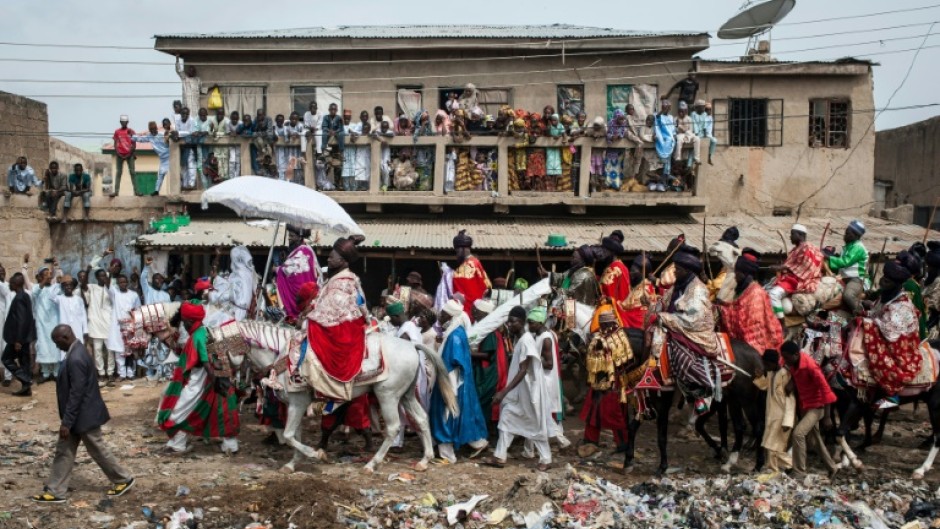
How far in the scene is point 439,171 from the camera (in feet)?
61.4

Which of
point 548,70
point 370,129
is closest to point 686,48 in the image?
point 548,70

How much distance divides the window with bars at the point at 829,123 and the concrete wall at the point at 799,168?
4.5 inches

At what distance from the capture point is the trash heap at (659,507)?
8.22 metres

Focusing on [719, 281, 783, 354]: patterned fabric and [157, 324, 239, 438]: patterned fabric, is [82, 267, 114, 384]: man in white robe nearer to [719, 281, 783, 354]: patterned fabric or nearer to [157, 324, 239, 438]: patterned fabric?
[157, 324, 239, 438]: patterned fabric

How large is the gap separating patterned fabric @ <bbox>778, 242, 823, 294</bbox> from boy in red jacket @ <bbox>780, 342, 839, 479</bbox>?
72.4 inches

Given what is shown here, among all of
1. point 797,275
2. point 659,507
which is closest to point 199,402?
point 659,507

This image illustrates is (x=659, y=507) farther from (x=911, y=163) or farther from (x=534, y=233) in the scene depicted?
(x=911, y=163)

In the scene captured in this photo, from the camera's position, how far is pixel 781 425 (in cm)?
970

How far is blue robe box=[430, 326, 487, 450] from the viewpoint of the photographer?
10406mm

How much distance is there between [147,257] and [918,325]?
12590 millimetres

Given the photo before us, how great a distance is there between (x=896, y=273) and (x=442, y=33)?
13393 millimetres

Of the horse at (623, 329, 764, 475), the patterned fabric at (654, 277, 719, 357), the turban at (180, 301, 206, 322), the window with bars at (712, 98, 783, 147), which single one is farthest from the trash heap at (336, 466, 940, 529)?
the window with bars at (712, 98, 783, 147)

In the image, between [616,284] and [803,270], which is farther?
[616,284]

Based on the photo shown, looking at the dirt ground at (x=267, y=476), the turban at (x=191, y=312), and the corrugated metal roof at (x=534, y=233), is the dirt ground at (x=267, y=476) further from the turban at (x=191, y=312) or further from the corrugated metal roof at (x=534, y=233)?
the corrugated metal roof at (x=534, y=233)
